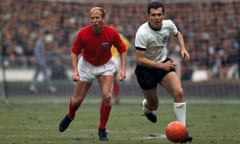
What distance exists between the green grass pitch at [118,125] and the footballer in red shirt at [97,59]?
22.8 inches

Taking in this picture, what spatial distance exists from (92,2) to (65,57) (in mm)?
2237

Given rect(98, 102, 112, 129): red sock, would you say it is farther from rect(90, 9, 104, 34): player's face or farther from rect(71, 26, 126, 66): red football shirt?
rect(90, 9, 104, 34): player's face

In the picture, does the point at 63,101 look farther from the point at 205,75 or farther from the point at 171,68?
the point at 171,68

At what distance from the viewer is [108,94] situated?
41.2 ft

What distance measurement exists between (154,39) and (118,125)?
3.47 metres

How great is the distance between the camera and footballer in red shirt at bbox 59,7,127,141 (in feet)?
41.0

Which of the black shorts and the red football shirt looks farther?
the red football shirt

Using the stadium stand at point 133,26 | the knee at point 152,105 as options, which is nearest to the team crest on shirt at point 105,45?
the knee at point 152,105

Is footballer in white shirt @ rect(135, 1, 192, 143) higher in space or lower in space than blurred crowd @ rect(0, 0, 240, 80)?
higher

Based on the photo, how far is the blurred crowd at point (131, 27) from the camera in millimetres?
25516

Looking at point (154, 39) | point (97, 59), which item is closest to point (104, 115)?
point (97, 59)

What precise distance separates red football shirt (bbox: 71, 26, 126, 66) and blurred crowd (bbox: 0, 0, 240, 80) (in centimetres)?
1277

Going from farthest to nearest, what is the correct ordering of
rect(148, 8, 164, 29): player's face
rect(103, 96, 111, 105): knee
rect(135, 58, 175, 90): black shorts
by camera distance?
rect(103, 96, 111, 105): knee, rect(135, 58, 175, 90): black shorts, rect(148, 8, 164, 29): player's face

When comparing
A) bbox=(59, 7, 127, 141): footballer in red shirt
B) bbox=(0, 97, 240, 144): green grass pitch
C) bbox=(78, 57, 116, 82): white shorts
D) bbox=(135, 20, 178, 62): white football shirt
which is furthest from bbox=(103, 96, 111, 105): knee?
bbox=(135, 20, 178, 62): white football shirt
